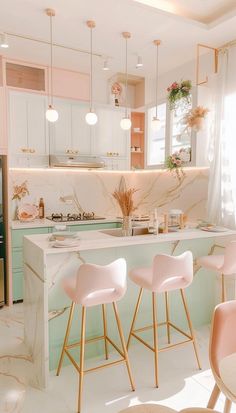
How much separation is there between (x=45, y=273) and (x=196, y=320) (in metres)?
1.81

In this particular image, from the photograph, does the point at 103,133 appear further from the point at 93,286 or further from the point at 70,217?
the point at 93,286

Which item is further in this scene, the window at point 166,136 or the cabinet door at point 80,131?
the cabinet door at point 80,131

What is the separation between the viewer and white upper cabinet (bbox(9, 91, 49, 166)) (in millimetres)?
3828

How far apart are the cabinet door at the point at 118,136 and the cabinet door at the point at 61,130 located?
28.4 inches

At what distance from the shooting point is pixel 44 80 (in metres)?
4.13

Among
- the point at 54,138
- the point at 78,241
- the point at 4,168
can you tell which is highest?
the point at 54,138

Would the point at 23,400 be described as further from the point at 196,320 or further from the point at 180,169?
the point at 180,169

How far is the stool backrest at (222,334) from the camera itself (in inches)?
60.0

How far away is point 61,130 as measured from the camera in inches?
164

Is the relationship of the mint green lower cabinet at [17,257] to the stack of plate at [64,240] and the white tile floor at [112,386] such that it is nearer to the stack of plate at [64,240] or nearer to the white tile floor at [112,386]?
the white tile floor at [112,386]

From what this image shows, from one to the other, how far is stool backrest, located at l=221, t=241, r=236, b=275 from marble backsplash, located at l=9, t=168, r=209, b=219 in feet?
3.95

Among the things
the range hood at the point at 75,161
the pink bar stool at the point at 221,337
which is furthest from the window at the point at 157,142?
the pink bar stool at the point at 221,337

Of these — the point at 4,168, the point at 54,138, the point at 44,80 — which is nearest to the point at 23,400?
the point at 4,168

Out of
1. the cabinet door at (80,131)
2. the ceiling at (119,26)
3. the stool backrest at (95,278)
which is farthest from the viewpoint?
the cabinet door at (80,131)
